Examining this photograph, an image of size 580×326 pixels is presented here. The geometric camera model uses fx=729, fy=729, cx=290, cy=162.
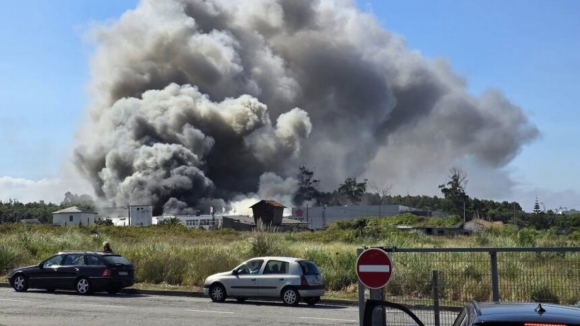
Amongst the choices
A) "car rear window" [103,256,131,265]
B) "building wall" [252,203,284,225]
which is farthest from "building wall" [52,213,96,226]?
"car rear window" [103,256,131,265]

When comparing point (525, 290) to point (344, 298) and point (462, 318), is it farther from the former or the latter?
point (344, 298)

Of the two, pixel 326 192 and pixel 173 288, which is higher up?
pixel 326 192

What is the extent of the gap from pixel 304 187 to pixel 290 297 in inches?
3522

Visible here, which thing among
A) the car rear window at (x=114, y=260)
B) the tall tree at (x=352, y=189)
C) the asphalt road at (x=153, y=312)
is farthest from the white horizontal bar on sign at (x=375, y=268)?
the tall tree at (x=352, y=189)

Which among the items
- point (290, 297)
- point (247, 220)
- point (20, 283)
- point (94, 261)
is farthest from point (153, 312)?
point (247, 220)

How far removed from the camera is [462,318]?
495 cm

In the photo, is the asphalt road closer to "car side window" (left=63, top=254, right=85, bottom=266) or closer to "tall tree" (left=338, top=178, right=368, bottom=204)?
"car side window" (left=63, top=254, right=85, bottom=266)

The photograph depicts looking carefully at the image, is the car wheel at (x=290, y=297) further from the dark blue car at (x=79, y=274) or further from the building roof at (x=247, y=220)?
the building roof at (x=247, y=220)

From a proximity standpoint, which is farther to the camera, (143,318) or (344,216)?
(344,216)

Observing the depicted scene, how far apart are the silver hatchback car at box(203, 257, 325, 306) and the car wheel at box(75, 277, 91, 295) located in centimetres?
364

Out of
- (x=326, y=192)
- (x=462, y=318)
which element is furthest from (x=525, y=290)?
(x=326, y=192)

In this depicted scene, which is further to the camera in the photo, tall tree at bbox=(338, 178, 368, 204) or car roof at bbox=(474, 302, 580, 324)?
tall tree at bbox=(338, 178, 368, 204)

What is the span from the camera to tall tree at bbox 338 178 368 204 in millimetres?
114562

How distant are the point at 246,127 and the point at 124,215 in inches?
726
